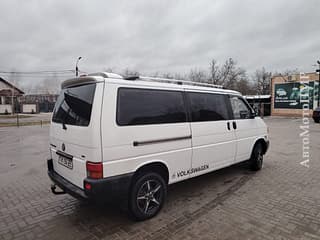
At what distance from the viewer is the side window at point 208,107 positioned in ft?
11.9

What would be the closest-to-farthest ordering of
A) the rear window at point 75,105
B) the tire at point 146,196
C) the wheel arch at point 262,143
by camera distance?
1. the rear window at point 75,105
2. the tire at point 146,196
3. the wheel arch at point 262,143

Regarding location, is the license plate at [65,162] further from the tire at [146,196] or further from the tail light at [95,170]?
the tire at [146,196]

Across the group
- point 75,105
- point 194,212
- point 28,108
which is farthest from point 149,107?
point 28,108

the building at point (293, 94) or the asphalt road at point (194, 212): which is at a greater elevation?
the building at point (293, 94)

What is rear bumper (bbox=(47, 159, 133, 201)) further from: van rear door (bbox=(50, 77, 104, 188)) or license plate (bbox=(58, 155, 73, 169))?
license plate (bbox=(58, 155, 73, 169))

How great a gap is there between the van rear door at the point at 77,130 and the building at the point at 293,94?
90.8 ft

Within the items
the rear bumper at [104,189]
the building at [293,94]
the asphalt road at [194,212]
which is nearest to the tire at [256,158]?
the asphalt road at [194,212]

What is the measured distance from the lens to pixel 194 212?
321cm

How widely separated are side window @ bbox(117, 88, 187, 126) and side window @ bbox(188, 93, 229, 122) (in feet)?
0.87

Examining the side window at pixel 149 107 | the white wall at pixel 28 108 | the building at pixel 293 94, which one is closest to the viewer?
the side window at pixel 149 107

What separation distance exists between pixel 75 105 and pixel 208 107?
232 centimetres

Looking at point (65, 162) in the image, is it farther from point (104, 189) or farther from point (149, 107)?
point (149, 107)

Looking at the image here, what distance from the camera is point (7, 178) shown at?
4840 millimetres

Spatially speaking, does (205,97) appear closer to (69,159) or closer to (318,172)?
(69,159)
